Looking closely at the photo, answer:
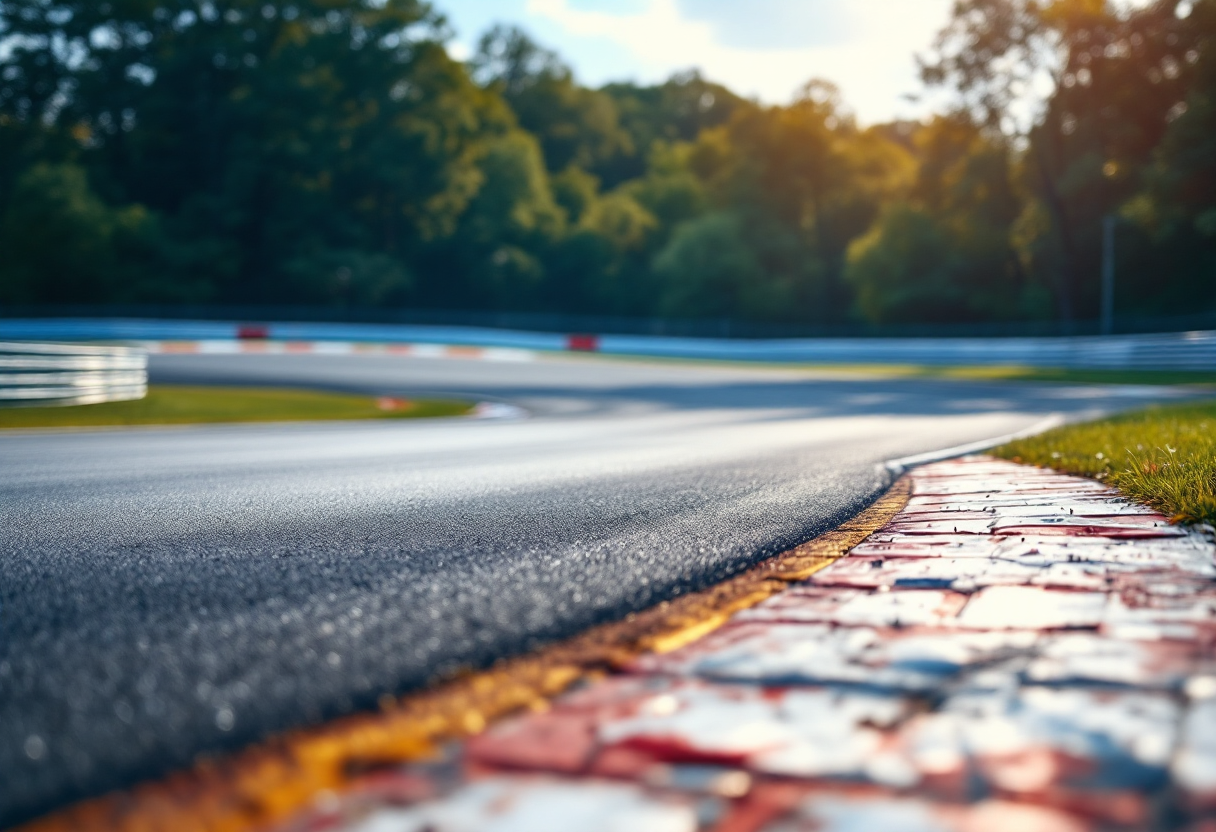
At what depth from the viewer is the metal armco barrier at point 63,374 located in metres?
16.3

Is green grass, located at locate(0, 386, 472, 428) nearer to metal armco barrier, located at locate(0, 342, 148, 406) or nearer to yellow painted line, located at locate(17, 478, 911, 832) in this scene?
metal armco barrier, located at locate(0, 342, 148, 406)

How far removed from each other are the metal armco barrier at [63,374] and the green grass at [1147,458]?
15.0 metres

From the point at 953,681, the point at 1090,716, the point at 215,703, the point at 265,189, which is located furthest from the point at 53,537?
the point at 265,189

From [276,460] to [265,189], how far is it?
59448mm

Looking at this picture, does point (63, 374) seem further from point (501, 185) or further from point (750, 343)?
point (501, 185)

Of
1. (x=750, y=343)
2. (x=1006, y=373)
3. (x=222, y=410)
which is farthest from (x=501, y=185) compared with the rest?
(x=222, y=410)

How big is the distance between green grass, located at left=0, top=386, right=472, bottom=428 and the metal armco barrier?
1.47ft

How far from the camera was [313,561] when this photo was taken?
3.71 meters

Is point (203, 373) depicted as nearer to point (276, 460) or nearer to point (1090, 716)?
point (276, 460)

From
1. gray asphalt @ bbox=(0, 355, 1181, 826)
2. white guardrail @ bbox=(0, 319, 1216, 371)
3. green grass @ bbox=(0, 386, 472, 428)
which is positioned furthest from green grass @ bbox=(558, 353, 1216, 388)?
gray asphalt @ bbox=(0, 355, 1181, 826)

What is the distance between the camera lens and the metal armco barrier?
53.4ft

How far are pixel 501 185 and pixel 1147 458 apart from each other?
66.2 meters

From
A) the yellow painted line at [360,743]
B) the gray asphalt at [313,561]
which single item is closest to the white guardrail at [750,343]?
the gray asphalt at [313,561]

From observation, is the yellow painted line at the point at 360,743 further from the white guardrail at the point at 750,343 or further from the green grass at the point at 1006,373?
the white guardrail at the point at 750,343
